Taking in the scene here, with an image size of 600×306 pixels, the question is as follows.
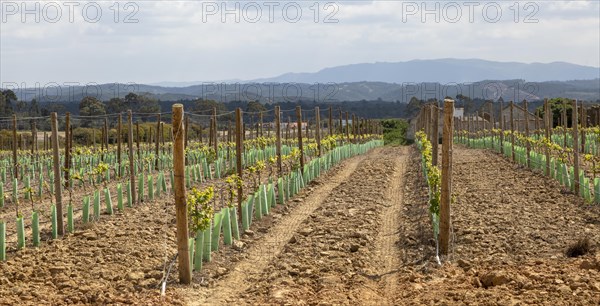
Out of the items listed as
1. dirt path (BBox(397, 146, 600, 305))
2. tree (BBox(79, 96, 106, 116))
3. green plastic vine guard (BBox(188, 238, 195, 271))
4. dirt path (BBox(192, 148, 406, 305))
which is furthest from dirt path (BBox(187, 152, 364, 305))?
tree (BBox(79, 96, 106, 116))

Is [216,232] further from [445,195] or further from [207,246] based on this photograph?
[445,195]

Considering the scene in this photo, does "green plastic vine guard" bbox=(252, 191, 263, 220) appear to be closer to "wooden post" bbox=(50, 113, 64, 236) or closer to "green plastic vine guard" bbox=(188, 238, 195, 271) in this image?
"wooden post" bbox=(50, 113, 64, 236)

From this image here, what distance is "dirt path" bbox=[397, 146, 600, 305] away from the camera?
6.51m

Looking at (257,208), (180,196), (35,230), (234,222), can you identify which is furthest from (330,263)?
(35,230)

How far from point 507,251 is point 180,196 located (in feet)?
13.5

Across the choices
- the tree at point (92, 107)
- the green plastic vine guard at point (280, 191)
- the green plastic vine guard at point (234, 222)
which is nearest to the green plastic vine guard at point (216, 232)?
the green plastic vine guard at point (234, 222)

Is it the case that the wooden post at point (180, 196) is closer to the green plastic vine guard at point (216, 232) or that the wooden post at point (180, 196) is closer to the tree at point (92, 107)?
the green plastic vine guard at point (216, 232)

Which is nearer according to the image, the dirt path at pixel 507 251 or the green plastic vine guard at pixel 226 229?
the dirt path at pixel 507 251

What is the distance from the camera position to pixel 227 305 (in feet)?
22.8

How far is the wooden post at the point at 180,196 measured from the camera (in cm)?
750

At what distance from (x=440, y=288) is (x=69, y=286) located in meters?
3.94

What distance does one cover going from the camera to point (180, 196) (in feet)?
24.6

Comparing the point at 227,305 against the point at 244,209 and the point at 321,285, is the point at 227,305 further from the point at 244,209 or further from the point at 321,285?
the point at 244,209

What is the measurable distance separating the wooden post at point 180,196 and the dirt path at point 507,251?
2.36 m
